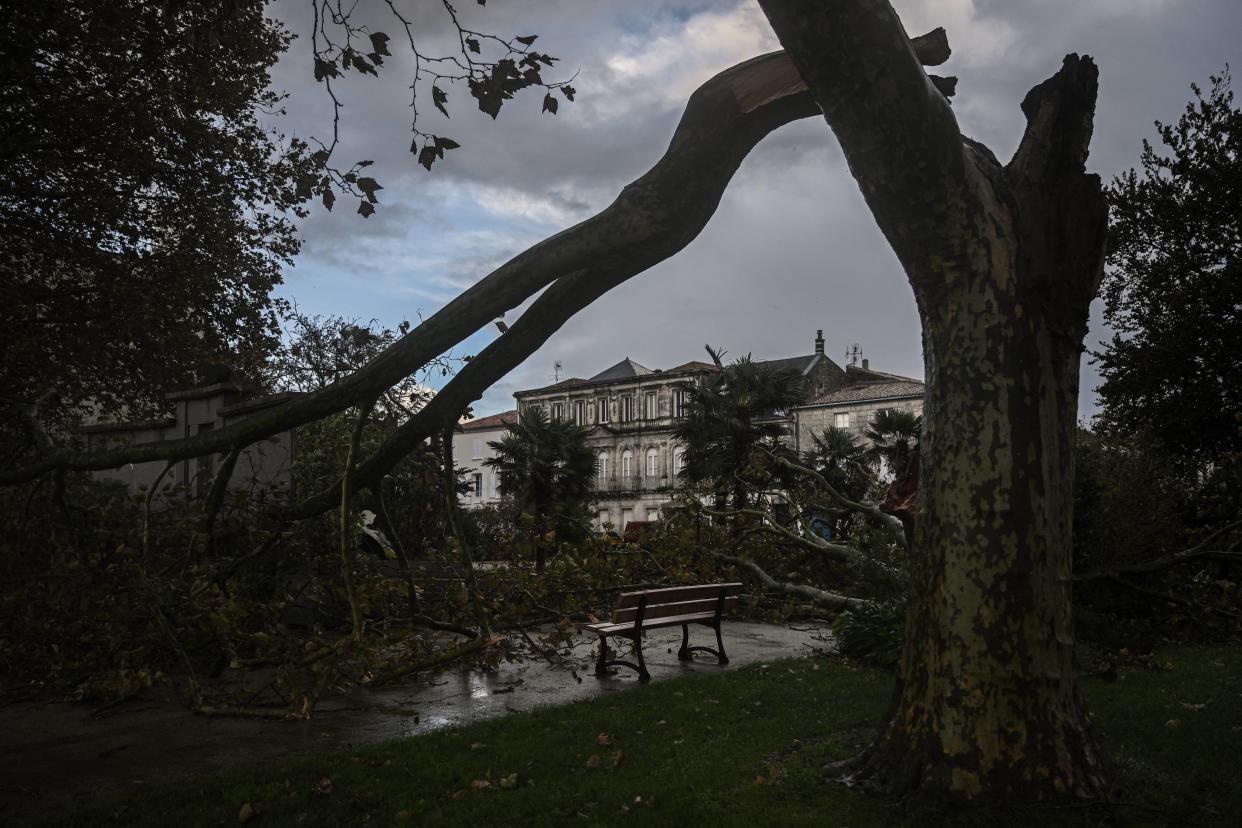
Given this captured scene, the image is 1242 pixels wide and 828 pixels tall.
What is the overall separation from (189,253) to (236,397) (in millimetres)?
3201

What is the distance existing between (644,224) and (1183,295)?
63.6 ft

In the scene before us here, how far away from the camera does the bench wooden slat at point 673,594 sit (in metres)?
8.73

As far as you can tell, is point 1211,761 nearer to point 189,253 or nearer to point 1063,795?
point 1063,795

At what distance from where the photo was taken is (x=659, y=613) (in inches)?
358

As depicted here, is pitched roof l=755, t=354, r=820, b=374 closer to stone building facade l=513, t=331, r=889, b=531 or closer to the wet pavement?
stone building facade l=513, t=331, r=889, b=531

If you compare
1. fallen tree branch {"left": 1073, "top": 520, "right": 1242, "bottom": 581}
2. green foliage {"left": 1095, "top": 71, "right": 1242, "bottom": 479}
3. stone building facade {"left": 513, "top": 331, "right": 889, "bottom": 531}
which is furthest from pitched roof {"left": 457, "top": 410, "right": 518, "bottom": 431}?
fallen tree branch {"left": 1073, "top": 520, "right": 1242, "bottom": 581}

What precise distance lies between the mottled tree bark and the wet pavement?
150 inches

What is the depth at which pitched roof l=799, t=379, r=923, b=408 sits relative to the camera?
48.3 m

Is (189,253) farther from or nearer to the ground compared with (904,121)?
farther from the ground

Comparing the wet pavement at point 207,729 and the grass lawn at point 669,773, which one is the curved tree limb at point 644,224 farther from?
the wet pavement at point 207,729

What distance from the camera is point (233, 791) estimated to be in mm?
4844

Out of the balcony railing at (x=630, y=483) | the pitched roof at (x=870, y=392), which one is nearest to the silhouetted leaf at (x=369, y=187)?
the pitched roof at (x=870, y=392)

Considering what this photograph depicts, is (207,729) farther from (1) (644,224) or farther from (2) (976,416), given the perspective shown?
(2) (976,416)

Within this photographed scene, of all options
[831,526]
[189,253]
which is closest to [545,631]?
[831,526]
